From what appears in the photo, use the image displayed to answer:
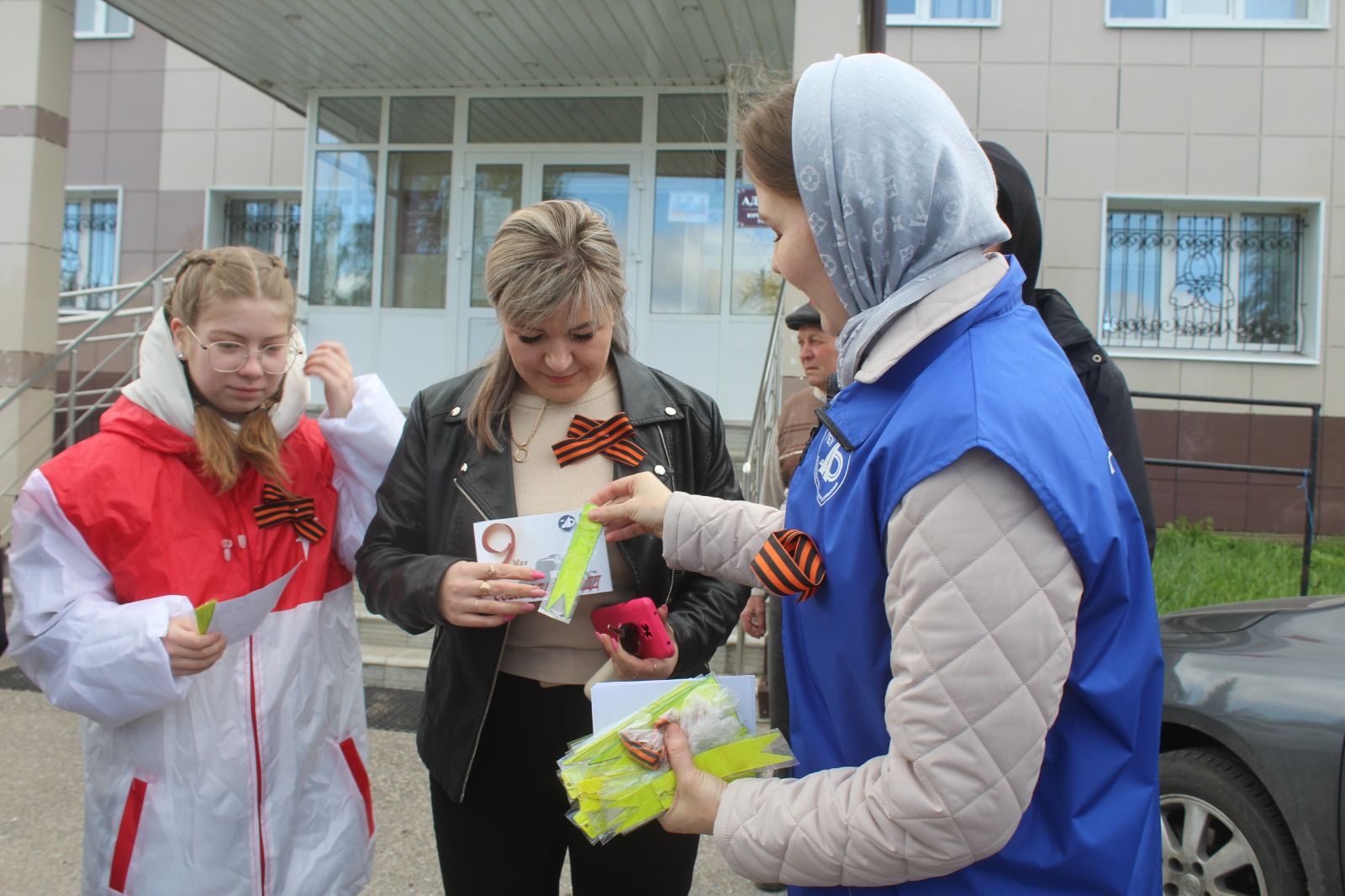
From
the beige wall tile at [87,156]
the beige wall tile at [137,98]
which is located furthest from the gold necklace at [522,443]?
the beige wall tile at [87,156]

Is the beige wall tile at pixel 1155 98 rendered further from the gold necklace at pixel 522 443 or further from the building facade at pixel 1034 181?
the gold necklace at pixel 522 443

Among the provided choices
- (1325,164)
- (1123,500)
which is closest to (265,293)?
(1123,500)

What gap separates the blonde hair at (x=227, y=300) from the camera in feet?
6.52

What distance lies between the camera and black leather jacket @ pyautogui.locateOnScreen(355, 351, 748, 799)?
1.89 metres

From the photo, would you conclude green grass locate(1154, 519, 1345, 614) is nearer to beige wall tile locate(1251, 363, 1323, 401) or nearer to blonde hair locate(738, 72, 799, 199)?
beige wall tile locate(1251, 363, 1323, 401)

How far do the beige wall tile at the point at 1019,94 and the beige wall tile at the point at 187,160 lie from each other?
8.10 m

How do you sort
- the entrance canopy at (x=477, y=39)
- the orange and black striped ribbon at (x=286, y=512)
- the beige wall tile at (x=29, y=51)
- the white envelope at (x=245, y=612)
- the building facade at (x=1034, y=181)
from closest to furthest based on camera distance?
the white envelope at (x=245, y=612) → the orange and black striped ribbon at (x=286, y=512) → the beige wall tile at (x=29, y=51) → the entrance canopy at (x=477, y=39) → the building facade at (x=1034, y=181)

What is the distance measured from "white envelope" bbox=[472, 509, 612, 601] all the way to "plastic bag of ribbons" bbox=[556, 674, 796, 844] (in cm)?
54

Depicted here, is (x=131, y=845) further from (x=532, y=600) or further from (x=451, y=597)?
(x=532, y=600)

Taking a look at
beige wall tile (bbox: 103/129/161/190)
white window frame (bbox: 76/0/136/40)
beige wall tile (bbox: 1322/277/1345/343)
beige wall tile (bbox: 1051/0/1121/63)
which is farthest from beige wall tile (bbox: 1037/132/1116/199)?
white window frame (bbox: 76/0/136/40)

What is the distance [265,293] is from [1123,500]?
1667 millimetres

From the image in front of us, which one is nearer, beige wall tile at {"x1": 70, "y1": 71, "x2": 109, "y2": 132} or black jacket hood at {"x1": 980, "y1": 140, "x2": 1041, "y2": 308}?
black jacket hood at {"x1": 980, "y1": 140, "x2": 1041, "y2": 308}

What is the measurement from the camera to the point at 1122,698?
110 centimetres

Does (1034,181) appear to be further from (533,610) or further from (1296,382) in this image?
(533,610)
